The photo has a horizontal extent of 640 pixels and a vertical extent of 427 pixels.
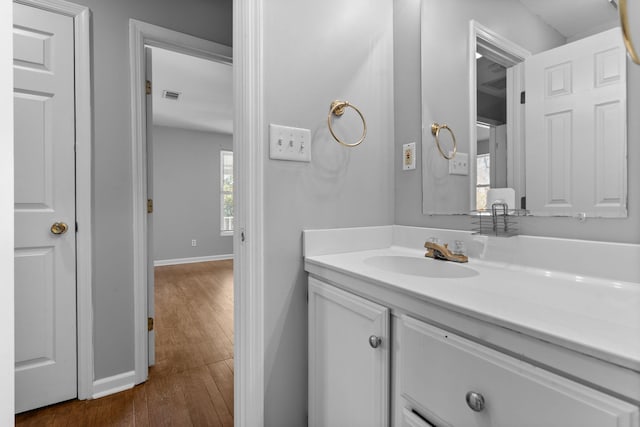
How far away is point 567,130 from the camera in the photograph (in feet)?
3.09

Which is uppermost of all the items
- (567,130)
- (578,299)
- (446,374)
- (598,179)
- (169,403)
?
(567,130)

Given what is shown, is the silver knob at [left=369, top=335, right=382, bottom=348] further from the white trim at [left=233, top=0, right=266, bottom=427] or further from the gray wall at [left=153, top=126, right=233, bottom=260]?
the gray wall at [left=153, top=126, right=233, bottom=260]

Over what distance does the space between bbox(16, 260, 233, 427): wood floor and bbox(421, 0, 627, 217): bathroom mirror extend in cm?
149

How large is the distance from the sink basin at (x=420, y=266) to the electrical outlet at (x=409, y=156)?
440mm

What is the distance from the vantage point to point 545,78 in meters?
0.99

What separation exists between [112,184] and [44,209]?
0.32 meters

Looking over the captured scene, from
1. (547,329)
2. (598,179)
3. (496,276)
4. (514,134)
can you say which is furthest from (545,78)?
(547,329)

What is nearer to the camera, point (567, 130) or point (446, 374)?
point (446, 374)

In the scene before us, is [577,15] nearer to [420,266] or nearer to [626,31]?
[626,31]

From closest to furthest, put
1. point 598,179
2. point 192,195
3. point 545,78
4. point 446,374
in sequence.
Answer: point 446,374, point 598,179, point 545,78, point 192,195

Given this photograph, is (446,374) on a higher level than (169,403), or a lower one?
higher

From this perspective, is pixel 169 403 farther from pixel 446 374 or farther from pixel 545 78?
pixel 545 78

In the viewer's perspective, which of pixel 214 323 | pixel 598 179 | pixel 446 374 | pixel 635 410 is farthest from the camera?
pixel 214 323

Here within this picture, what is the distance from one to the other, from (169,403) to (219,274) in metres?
3.17
